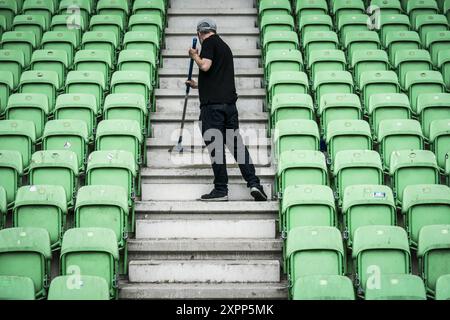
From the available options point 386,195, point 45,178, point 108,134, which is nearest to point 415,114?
point 386,195

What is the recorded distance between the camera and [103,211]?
19.7 ft

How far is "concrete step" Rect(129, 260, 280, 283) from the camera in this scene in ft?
19.3

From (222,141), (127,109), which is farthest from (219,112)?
(127,109)

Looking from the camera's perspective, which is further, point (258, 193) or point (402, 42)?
point (402, 42)

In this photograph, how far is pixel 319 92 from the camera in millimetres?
7887

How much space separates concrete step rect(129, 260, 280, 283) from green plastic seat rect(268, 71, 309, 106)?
97.3 inches

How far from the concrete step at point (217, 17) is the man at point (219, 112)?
3.48 m

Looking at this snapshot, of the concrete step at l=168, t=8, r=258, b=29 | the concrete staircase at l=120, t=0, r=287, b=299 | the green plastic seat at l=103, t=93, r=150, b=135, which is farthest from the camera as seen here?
the concrete step at l=168, t=8, r=258, b=29

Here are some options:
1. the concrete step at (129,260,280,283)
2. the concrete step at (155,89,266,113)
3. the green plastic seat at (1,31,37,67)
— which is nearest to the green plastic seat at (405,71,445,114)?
the concrete step at (155,89,266,113)

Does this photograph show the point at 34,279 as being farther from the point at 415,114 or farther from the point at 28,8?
the point at 28,8

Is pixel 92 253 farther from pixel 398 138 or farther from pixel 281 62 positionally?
pixel 281 62

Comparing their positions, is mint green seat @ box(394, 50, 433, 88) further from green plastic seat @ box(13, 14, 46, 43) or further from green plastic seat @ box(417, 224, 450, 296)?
green plastic seat @ box(13, 14, 46, 43)

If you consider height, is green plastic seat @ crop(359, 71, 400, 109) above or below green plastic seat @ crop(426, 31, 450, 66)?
below

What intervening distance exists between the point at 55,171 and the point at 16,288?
1.71m
